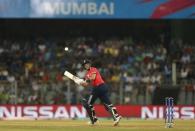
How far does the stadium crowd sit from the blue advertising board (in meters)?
1.84

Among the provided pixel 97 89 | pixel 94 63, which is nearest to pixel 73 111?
pixel 94 63

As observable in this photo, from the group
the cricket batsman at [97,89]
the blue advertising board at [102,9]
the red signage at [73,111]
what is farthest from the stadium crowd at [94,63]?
the cricket batsman at [97,89]

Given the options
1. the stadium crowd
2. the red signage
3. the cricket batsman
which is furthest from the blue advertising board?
the cricket batsman

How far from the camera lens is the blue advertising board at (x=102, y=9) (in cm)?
3425

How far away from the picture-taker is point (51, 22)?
38.3 m

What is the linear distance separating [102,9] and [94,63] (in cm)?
264

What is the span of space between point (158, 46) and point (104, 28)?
349 cm

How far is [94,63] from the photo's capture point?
3441 cm

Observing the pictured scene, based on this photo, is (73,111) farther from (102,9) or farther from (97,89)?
(97,89)

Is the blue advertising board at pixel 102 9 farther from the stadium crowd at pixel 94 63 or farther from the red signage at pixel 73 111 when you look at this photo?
the red signage at pixel 73 111

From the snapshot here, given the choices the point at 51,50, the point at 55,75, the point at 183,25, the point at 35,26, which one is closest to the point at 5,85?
the point at 55,75

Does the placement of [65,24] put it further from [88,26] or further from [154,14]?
[154,14]

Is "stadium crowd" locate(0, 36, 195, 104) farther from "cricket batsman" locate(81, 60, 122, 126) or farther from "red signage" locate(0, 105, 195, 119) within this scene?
"cricket batsman" locate(81, 60, 122, 126)

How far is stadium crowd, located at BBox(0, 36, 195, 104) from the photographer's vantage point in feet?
103
